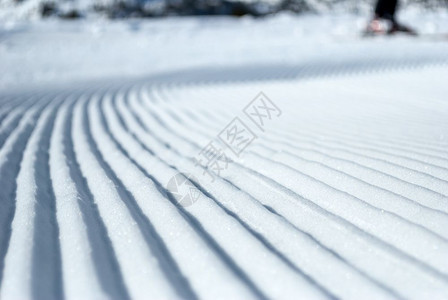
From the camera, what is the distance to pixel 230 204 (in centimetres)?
179

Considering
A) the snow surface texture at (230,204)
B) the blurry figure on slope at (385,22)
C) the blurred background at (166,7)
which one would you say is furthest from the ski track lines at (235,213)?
the blurred background at (166,7)

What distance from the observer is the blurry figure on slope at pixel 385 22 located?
1140cm

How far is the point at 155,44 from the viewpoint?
10867 millimetres

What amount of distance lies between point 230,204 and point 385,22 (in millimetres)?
11962

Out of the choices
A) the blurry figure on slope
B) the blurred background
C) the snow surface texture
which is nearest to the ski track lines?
the snow surface texture

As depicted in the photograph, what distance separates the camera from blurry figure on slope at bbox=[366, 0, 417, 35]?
1140 centimetres

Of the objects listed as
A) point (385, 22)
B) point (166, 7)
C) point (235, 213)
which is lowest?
point (235, 213)

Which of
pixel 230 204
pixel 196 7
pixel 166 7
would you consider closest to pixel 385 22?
pixel 196 7

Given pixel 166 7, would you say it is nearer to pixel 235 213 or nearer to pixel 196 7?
pixel 196 7

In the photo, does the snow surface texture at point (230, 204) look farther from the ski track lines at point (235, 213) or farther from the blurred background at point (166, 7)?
the blurred background at point (166, 7)

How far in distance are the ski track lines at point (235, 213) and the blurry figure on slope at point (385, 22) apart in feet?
29.7

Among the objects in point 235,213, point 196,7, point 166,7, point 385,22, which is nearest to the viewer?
point 235,213

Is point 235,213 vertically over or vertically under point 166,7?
under

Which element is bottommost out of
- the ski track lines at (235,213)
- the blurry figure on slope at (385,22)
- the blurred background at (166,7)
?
the ski track lines at (235,213)
